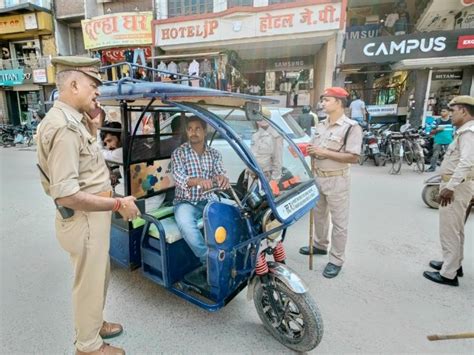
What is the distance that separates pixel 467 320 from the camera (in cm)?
236

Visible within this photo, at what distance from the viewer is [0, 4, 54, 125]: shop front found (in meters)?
15.0

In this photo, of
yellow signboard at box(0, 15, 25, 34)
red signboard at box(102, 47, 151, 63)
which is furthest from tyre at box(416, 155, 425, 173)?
yellow signboard at box(0, 15, 25, 34)

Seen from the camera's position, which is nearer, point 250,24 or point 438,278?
point 438,278

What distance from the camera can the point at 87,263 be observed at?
176 centimetres

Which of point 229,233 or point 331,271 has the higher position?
point 229,233

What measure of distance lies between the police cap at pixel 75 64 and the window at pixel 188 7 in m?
11.5

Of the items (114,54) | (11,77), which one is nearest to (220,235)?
(114,54)

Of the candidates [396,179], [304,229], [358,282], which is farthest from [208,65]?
[358,282]

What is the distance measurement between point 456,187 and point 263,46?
1008 centimetres

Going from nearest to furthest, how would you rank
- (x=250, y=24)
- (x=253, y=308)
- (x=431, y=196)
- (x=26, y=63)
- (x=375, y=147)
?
(x=253, y=308), (x=431, y=196), (x=375, y=147), (x=250, y=24), (x=26, y=63)

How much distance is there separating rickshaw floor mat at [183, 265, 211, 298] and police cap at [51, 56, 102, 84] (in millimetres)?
1650

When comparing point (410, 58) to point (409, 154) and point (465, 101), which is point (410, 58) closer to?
point (409, 154)

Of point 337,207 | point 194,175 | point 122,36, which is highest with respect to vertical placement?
point 122,36

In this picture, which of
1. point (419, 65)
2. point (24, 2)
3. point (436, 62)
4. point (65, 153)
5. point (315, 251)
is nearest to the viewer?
point (65, 153)
